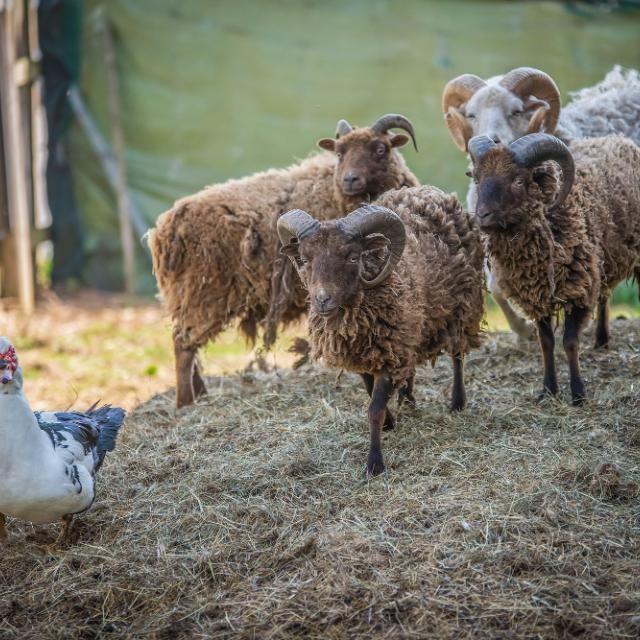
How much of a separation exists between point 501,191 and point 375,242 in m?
0.96

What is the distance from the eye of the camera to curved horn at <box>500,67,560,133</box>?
7.59 m

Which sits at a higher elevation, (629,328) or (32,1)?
(32,1)

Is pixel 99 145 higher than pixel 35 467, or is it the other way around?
pixel 99 145

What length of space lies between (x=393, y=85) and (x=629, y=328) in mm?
5390

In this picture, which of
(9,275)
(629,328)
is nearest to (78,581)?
(629,328)

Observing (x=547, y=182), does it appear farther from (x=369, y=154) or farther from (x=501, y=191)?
(x=369, y=154)

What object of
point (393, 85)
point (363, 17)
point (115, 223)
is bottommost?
point (115, 223)

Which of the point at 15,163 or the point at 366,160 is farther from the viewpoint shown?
the point at 15,163

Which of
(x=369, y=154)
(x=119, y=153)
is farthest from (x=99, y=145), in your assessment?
(x=369, y=154)

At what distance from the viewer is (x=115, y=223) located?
12867mm

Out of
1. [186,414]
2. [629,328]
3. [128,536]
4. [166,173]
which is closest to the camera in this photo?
[128,536]

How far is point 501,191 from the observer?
19.5 feet

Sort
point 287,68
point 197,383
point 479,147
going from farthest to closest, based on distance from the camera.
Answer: point 287,68
point 197,383
point 479,147

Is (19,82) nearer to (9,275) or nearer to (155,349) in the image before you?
(9,275)
